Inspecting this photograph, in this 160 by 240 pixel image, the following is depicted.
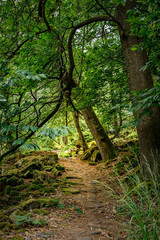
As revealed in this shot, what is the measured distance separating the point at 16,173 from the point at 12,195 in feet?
5.55

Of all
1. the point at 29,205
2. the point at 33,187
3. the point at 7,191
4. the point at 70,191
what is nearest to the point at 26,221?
the point at 29,205

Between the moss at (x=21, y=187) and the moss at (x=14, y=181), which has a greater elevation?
the moss at (x=14, y=181)

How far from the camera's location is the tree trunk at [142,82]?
4051 mm

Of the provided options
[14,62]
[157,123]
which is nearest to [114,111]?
[157,123]

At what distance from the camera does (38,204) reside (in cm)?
404

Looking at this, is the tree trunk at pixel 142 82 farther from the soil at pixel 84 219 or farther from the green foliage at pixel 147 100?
the green foliage at pixel 147 100

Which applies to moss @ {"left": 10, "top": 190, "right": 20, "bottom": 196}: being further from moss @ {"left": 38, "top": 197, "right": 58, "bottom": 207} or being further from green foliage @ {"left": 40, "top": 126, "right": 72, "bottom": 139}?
green foliage @ {"left": 40, "top": 126, "right": 72, "bottom": 139}

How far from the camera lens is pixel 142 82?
13.6 feet

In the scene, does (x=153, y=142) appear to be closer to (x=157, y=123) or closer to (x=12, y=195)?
(x=157, y=123)

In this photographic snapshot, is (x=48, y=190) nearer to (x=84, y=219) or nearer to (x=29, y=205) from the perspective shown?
(x=29, y=205)

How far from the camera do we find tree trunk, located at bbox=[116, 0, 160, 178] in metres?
4.05

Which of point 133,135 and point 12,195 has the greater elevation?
point 133,135

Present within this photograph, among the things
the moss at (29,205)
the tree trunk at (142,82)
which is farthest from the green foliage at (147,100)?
the moss at (29,205)

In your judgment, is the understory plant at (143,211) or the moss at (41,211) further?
the moss at (41,211)
